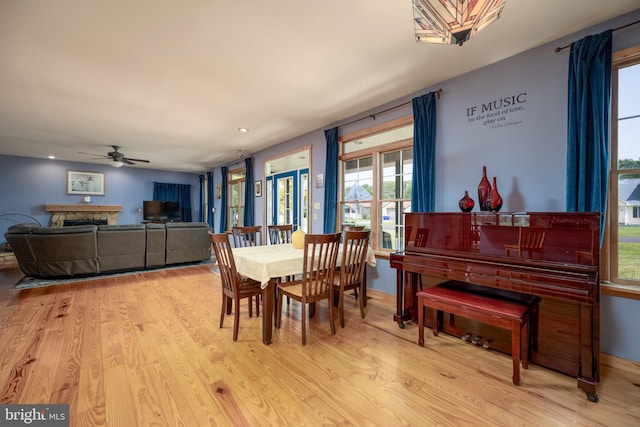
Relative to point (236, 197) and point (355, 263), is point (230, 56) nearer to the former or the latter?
point (355, 263)

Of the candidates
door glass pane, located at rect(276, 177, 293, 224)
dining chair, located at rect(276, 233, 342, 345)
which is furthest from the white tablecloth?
door glass pane, located at rect(276, 177, 293, 224)

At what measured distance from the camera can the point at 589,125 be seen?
2025mm

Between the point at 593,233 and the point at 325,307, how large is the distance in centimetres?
249

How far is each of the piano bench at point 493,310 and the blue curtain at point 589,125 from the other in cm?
84

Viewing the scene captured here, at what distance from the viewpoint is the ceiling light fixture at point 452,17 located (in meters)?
1.15

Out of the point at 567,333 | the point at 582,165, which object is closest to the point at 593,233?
the point at 582,165

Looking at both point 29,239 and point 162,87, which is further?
point 29,239

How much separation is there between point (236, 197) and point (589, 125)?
23.5 feet

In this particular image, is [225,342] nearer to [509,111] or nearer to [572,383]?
[572,383]

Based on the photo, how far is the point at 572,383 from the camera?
179cm

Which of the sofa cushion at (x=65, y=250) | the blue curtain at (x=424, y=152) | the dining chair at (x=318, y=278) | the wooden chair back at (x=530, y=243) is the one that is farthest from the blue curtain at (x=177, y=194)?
the wooden chair back at (x=530, y=243)

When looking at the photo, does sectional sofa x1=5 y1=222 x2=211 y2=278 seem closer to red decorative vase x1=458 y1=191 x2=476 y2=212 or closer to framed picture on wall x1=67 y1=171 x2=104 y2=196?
framed picture on wall x1=67 y1=171 x2=104 y2=196

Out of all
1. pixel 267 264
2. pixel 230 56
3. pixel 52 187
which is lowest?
pixel 267 264

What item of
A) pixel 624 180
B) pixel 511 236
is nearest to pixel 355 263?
pixel 511 236
